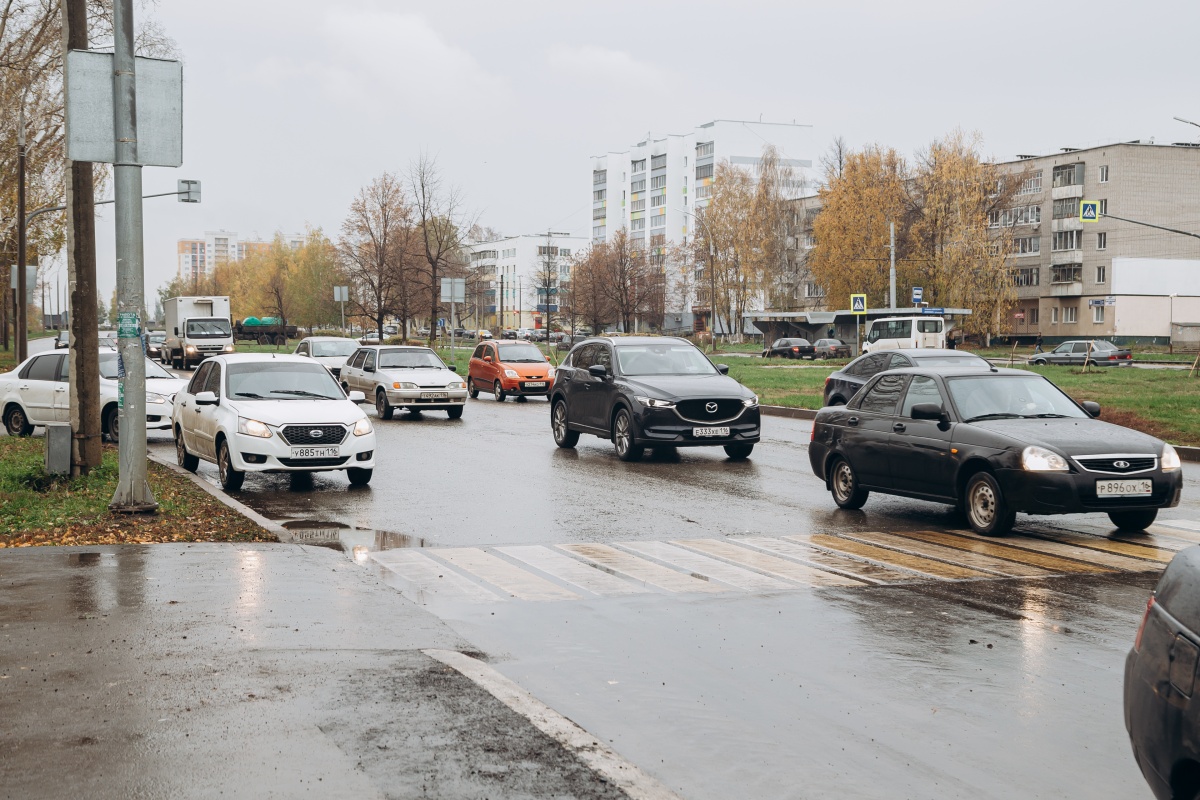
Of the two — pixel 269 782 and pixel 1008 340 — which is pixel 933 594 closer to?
pixel 269 782

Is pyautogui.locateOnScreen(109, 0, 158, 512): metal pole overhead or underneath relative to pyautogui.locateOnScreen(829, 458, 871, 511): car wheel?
overhead

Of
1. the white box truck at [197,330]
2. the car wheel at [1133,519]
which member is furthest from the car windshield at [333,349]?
the car wheel at [1133,519]

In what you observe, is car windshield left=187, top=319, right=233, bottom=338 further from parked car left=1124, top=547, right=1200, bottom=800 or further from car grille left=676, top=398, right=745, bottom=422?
parked car left=1124, top=547, right=1200, bottom=800

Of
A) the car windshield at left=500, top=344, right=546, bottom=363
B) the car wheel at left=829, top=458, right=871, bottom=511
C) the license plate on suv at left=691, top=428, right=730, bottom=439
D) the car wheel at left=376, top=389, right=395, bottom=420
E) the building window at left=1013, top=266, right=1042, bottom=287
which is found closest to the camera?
the car wheel at left=829, top=458, right=871, bottom=511

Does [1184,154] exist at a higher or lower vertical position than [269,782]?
higher

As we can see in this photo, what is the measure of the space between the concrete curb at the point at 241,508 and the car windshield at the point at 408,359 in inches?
463

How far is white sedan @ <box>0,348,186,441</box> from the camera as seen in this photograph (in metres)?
21.5

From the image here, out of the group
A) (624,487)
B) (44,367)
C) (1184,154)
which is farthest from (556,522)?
(1184,154)

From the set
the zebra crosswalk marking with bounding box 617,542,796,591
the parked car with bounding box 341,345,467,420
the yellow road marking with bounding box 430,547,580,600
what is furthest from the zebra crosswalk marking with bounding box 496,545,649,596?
the parked car with bounding box 341,345,467,420

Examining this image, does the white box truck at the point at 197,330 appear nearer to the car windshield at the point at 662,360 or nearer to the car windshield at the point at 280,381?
the car windshield at the point at 662,360

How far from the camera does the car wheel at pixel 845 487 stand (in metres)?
12.9

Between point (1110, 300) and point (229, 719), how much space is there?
88.0 metres

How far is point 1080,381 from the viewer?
114 feet

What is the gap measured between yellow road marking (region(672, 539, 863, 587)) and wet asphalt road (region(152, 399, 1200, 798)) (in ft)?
0.13
